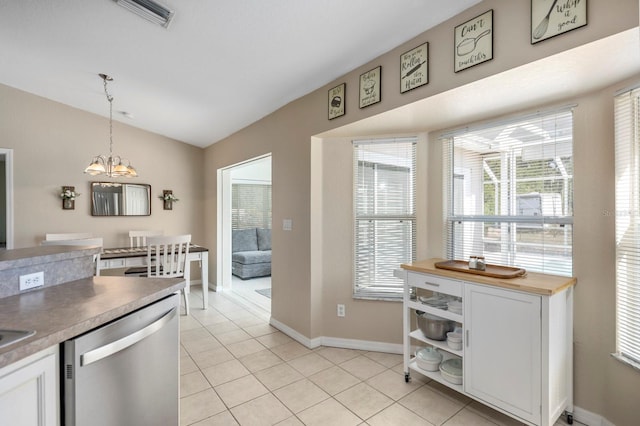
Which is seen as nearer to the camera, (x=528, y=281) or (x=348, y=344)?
(x=528, y=281)

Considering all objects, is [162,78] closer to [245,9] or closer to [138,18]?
[138,18]

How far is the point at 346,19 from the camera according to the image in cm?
191

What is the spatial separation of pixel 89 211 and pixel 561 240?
5.49 m

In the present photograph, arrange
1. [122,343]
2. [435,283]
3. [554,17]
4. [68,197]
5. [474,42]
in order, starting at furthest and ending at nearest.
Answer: [68,197] → [435,283] → [474,42] → [554,17] → [122,343]

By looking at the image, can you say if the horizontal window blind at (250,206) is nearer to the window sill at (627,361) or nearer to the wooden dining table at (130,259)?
the wooden dining table at (130,259)

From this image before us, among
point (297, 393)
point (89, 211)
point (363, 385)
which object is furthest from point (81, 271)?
point (89, 211)

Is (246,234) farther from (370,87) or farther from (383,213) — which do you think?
(370,87)

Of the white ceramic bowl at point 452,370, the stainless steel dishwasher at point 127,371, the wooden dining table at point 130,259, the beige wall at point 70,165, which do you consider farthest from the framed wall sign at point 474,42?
the beige wall at point 70,165

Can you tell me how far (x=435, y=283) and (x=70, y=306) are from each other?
208 centimetres

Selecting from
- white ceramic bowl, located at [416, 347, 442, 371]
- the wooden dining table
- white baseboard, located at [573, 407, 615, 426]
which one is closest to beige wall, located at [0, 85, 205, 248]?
the wooden dining table

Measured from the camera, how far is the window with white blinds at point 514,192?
205cm

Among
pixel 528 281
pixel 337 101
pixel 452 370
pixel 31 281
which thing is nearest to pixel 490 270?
pixel 528 281

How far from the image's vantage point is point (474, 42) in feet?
5.62

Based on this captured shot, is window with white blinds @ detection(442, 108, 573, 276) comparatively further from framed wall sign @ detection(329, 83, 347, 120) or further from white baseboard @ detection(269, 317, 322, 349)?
white baseboard @ detection(269, 317, 322, 349)
